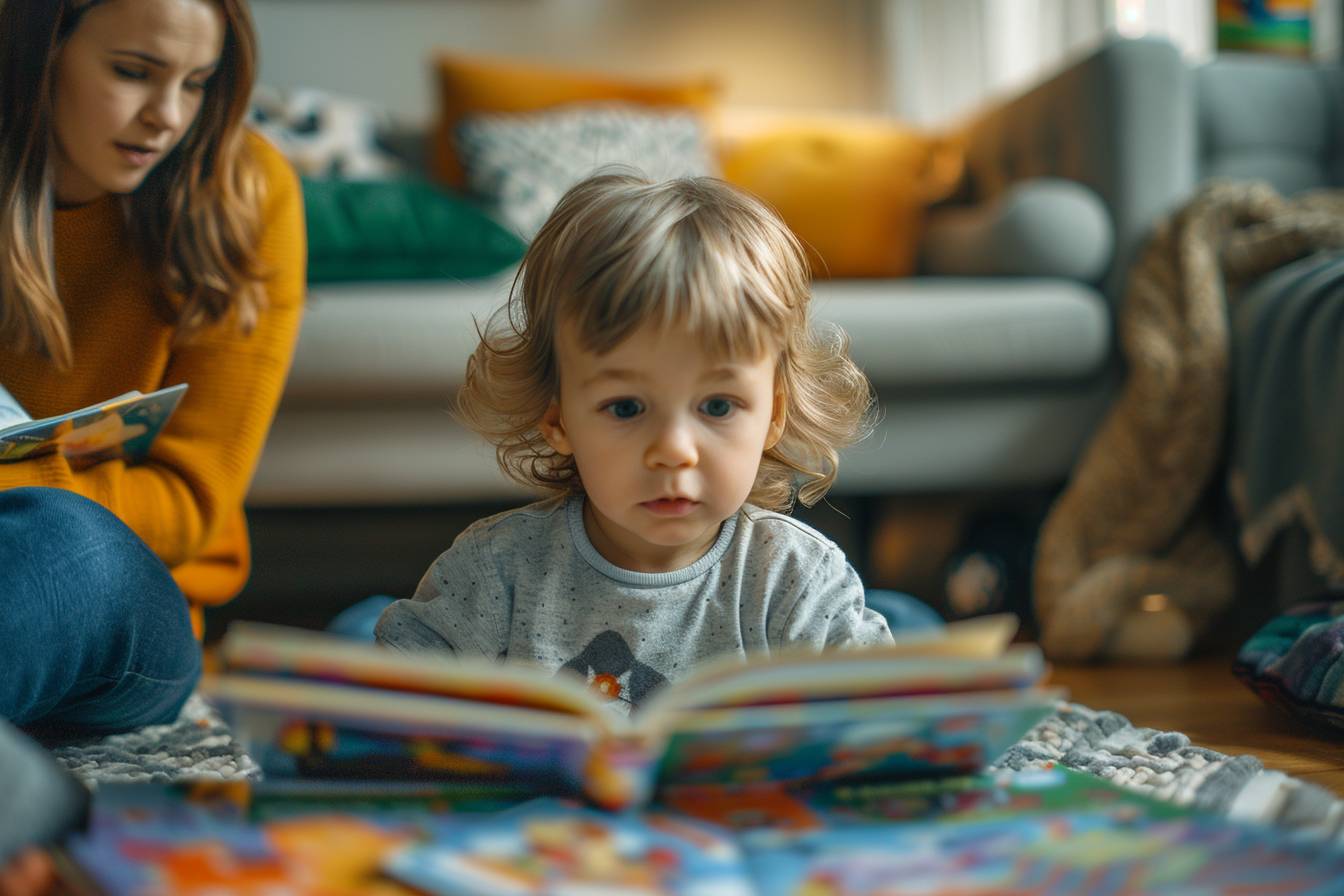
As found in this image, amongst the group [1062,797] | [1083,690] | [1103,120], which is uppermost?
[1103,120]

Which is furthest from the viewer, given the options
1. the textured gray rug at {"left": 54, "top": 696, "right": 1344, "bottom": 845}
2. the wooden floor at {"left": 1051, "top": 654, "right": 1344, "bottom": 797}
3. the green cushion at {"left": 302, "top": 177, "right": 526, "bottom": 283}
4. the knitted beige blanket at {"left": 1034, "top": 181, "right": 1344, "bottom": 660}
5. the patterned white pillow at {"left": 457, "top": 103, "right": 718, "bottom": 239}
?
the patterned white pillow at {"left": 457, "top": 103, "right": 718, "bottom": 239}

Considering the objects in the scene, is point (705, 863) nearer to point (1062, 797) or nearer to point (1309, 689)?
point (1062, 797)

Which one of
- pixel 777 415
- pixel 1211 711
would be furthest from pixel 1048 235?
pixel 777 415

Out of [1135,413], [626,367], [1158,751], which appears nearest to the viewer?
[626,367]

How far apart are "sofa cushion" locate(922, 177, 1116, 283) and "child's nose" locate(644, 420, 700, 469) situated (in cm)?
105

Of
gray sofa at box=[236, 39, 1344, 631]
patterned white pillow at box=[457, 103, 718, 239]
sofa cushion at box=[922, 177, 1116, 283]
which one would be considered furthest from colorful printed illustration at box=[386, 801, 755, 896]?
patterned white pillow at box=[457, 103, 718, 239]

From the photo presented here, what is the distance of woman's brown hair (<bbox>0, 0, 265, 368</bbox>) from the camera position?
902mm

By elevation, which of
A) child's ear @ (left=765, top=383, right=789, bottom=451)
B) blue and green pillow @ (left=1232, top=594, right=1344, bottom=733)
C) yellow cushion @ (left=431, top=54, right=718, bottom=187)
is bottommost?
blue and green pillow @ (left=1232, top=594, right=1344, bottom=733)

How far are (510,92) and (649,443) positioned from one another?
1.53 metres

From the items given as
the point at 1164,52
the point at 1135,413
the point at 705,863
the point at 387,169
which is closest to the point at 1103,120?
the point at 1164,52

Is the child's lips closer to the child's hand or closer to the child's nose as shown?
the child's nose

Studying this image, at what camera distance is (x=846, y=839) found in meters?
0.54

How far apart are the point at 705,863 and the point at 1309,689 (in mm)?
711

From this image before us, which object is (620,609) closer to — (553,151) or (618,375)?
(618,375)
